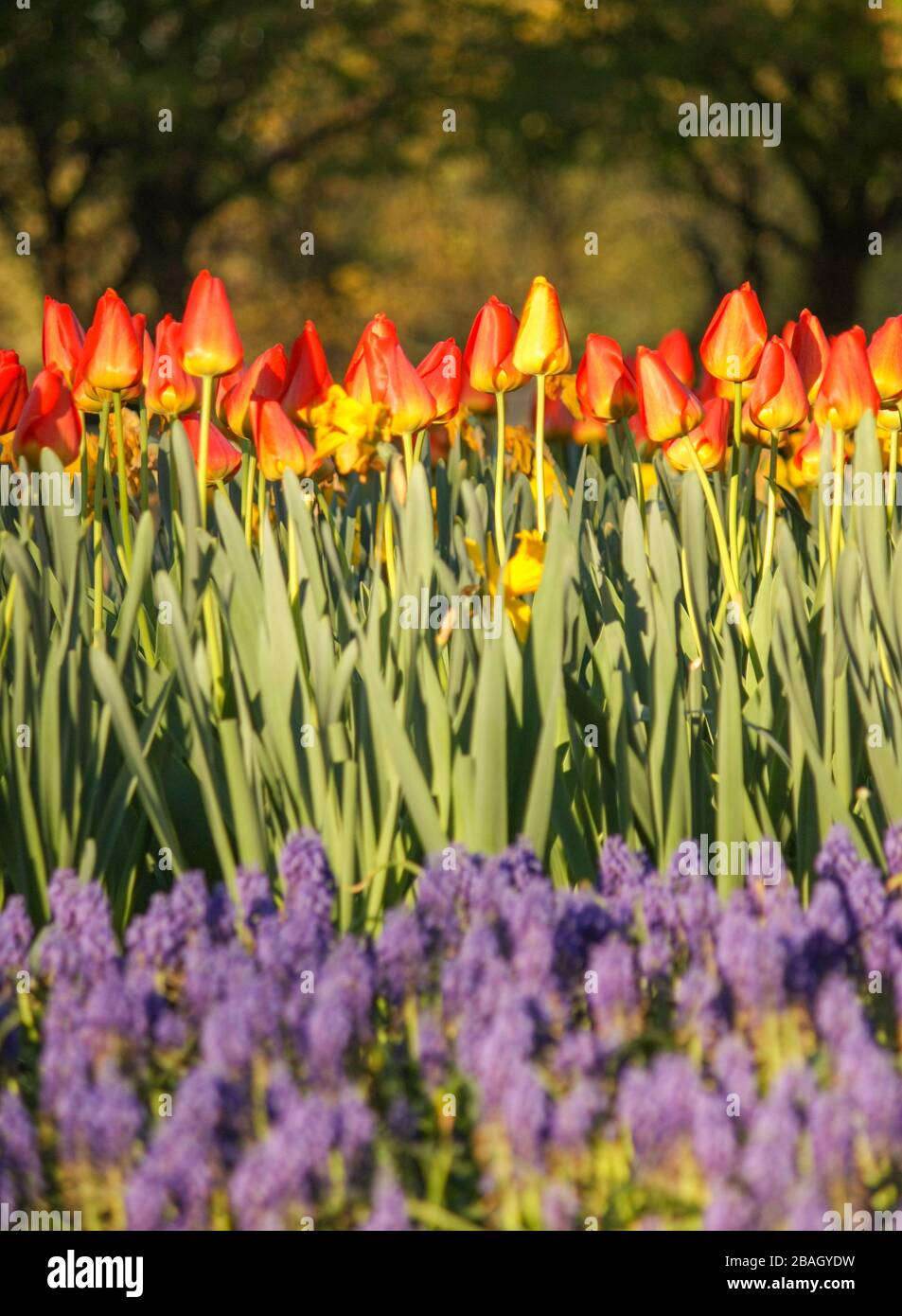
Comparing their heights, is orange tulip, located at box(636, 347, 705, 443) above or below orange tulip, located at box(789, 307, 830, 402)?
below

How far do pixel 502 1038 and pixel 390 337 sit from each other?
4.48 ft

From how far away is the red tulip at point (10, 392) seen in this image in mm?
2404

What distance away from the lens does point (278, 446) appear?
2354 mm

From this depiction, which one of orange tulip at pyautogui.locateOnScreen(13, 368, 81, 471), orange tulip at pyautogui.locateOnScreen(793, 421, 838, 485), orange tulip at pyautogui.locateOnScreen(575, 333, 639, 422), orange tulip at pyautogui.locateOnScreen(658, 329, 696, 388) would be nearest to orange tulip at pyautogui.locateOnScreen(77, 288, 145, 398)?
orange tulip at pyautogui.locateOnScreen(13, 368, 81, 471)

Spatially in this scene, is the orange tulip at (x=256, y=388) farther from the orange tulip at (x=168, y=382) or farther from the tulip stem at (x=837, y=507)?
the tulip stem at (x=837, y=507)

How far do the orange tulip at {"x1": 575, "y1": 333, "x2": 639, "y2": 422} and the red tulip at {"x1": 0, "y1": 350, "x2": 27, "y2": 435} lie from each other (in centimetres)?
95

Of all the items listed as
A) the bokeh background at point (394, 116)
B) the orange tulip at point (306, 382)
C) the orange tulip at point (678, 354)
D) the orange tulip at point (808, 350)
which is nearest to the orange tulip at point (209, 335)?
the orange tulip at point (306, 382)

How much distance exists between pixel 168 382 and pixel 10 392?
254 mm

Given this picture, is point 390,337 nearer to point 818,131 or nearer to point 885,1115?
point 885,1115

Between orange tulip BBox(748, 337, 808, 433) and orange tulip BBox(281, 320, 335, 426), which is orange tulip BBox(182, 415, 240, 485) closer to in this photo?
orange tulip BBox(281, 320, 335, 426)

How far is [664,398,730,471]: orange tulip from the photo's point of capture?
268 centimetres
